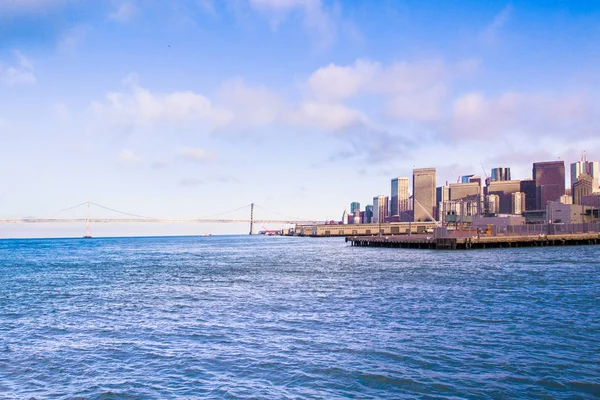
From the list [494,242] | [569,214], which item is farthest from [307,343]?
[569,214]

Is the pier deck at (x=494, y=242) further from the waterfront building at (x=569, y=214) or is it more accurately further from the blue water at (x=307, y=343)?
the blue water at (x=307, y=343)

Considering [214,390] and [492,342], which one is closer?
[214,390]

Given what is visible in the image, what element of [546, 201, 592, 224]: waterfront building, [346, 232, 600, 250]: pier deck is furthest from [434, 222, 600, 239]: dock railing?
[546, 201, 592, 224]: waterfront building

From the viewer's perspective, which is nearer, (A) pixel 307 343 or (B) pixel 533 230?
(A) pixel 307 343

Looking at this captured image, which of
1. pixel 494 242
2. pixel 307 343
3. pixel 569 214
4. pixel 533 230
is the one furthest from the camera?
pixel 569 214

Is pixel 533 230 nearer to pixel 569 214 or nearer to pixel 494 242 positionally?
pixel 494 242

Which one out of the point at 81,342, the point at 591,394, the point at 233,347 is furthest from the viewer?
the point at 81,342

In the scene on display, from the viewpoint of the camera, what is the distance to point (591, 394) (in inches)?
601

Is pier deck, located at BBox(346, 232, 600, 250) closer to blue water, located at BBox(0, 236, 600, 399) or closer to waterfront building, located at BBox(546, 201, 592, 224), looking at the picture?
waterfront building, located at BBox(546, 201, 592, 224)

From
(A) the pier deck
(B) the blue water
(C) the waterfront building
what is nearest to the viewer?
(B) the blue water

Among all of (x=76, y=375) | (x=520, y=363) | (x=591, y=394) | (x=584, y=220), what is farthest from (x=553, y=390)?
(x=584, y=220)

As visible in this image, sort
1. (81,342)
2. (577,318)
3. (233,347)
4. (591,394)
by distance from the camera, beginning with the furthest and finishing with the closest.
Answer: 1. (577,318)
2. (81,342)
3. (233,347)
4. (591,394)

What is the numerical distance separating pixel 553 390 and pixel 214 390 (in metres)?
10.4

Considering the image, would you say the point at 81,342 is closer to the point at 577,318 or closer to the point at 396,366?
the point at 396,366
